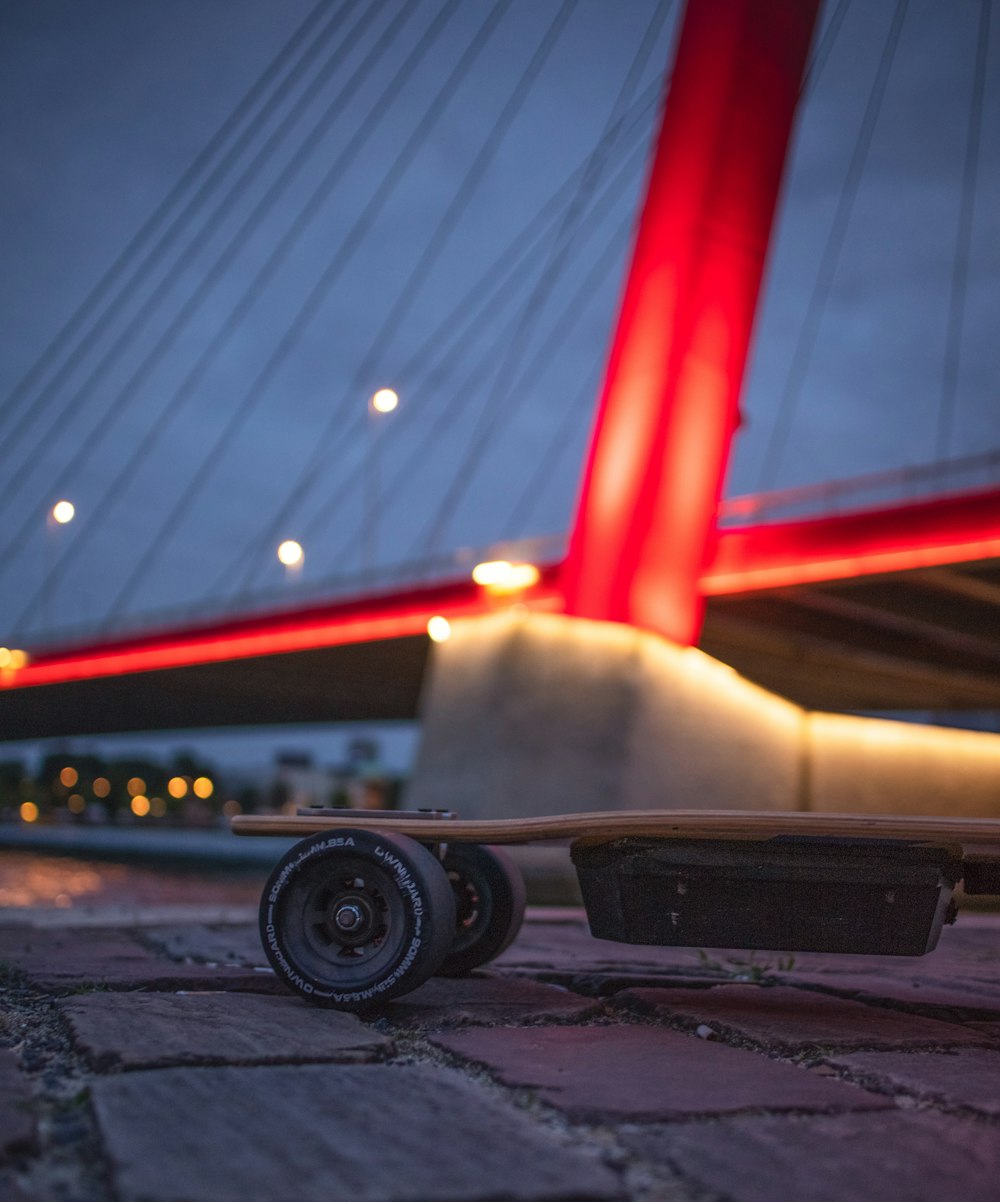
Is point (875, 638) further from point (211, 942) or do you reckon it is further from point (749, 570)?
point (211, 942)

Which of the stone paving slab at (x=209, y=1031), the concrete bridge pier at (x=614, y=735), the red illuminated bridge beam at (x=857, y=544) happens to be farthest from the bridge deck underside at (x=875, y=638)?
the stone paving slab at (x=209, y=1031)

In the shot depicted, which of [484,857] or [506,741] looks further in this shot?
[506,741]

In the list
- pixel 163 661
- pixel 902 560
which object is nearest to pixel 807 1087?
pixel 902 560

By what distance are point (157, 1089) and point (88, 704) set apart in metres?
34.0

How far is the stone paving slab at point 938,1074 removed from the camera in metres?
2.44

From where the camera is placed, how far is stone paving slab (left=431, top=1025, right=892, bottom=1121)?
7.43 ft

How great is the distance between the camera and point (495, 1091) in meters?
2.37

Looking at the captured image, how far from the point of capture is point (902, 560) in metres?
12.2

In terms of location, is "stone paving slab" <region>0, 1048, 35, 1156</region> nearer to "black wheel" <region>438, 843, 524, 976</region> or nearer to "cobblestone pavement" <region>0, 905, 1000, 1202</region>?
"cobblestone pavement" <region>0, 905, 1000, 1202</region>

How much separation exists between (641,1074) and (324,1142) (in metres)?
0.85

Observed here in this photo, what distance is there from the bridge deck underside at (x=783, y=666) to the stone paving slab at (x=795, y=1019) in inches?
359

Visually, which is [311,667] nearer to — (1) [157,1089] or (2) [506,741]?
(2) [506,741]

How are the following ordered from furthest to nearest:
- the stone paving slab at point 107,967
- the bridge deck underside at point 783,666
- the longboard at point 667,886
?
the bridge deck underside at point 783,666
the stone paving slab at point 107,967
the longboard at point 667,886

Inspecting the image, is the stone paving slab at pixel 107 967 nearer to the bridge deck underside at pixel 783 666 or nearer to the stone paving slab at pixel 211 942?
the stone paving slab at pixel 211 942
